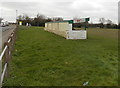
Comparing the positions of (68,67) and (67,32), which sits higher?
(67,32)

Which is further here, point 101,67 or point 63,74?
point 101,67

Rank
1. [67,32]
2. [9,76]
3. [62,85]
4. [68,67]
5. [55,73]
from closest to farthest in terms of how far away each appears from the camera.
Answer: [62,85], [9,76], [55,73], [68,67], [67,32]

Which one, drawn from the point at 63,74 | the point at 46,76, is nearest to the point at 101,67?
the point at 63,74

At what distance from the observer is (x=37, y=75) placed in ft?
18.0

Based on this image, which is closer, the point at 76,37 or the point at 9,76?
the point at 9,76

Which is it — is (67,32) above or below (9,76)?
above

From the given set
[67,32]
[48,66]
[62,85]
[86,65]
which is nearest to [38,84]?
[62,85]

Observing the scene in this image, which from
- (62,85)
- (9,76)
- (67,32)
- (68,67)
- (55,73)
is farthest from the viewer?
(67,32)

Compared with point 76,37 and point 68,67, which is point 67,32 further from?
point 68,67

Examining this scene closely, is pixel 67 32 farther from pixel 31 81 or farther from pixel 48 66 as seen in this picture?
pixel 31 81

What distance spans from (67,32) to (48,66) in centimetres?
1196

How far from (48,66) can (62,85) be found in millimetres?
1961

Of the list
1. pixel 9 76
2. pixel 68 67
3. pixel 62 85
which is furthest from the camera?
pixel 68 67

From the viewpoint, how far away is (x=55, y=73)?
574 centimetres
